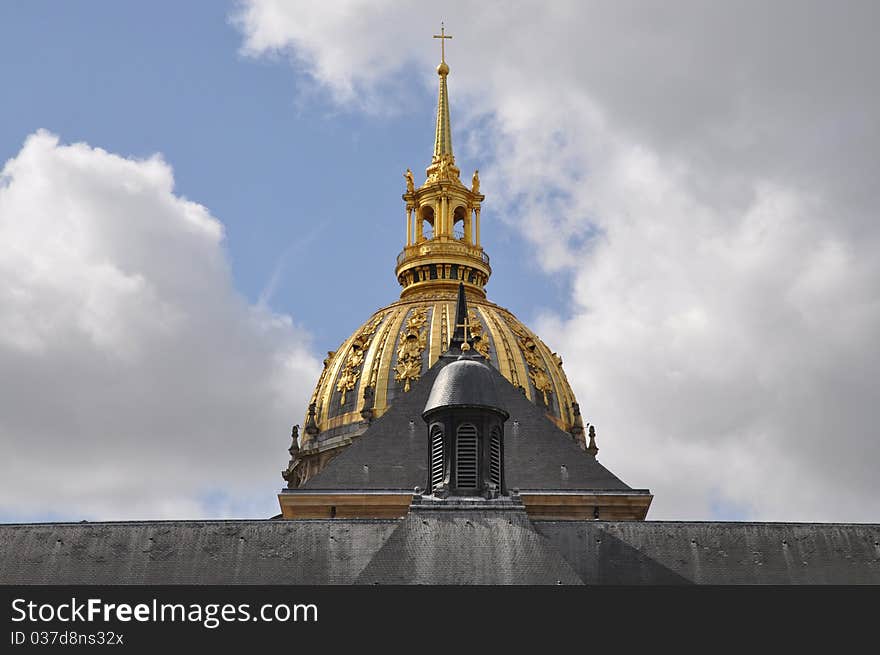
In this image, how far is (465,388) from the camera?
63719 mm

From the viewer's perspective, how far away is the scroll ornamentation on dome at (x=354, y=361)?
129125 mm

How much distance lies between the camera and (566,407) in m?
129

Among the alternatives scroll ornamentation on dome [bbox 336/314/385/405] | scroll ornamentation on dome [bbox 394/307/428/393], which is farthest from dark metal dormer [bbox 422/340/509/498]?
scroll ornamentation on dome [bbox 336/314/385/405]

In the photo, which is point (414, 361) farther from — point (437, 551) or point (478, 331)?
point (437, 551)

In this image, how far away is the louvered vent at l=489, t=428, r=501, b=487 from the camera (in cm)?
6278

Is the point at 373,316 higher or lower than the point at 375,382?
higher

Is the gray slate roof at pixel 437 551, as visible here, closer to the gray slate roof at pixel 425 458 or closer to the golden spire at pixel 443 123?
the gray slate roof at pixel 425 458

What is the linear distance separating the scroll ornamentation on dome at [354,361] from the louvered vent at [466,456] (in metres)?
65.8

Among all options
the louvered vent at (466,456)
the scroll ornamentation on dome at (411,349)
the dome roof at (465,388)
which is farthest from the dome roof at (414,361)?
the louvered vent at (466,456)

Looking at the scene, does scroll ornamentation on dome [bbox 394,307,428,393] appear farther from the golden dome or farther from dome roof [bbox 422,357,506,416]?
dome roof [bbox 422,357,506,416]

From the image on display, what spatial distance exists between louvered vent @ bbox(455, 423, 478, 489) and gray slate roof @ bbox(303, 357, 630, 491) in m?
7.60
